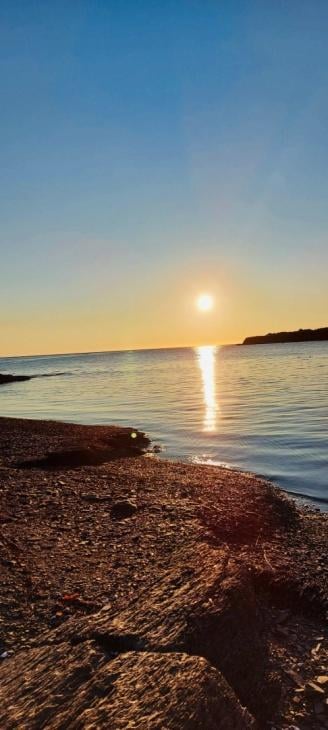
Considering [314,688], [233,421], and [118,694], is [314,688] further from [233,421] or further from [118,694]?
[233,421]

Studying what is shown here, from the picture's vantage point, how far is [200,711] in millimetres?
3311

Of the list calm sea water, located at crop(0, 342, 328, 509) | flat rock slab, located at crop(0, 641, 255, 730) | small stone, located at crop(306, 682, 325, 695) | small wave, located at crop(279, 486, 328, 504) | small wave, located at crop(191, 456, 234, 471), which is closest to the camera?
flat rock slab, located at crop(0, 641, 255, 730)

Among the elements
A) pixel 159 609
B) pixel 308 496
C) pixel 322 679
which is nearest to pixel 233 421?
pixel 308 496

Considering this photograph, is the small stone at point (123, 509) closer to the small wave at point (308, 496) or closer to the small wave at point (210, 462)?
the small wave at point (308, 496)

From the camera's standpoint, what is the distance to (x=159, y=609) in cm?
458

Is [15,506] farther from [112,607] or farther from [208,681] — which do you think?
[208,681]

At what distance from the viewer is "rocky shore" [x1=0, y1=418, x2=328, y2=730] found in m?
3.46

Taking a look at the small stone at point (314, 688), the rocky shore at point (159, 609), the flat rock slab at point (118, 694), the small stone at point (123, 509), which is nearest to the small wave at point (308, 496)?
the rocky shore at point (159, 609)

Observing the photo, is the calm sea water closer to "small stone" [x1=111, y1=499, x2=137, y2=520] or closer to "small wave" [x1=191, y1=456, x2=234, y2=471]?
"small wave" [x1=191, y1=456, x2=234, y2=471]

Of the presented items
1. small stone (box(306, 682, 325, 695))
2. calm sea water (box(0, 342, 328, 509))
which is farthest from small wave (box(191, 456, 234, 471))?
small stone (box(306, 682, 325, 695))

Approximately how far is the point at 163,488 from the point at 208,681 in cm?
816

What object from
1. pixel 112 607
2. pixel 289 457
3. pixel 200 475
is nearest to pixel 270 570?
→ pixel 112 607

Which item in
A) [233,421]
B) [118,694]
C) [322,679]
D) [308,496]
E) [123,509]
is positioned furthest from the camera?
[233,421]

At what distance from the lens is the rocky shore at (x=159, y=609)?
136 inches
